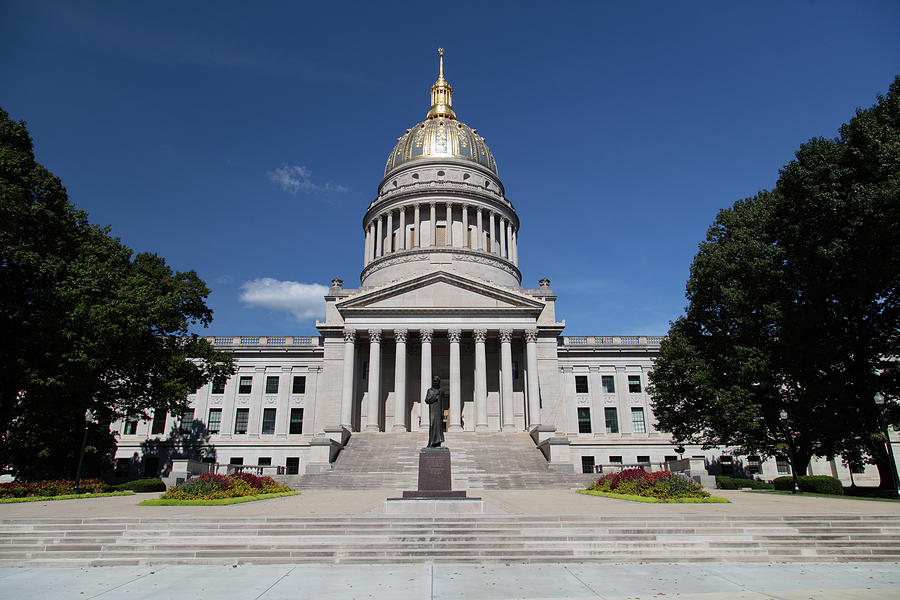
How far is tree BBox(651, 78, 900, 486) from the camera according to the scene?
2522 centimetres

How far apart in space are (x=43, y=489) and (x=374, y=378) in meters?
23.9

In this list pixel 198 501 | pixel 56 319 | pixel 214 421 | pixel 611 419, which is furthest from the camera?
pixel 611 419

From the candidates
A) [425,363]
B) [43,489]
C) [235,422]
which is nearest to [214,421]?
[235,422]

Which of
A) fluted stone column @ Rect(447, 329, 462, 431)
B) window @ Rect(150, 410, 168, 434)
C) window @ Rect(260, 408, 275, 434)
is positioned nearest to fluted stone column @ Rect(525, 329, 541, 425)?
fluted stone column @ Rect(447, 329, 462, 431)

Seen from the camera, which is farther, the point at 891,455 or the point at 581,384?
the point at 581,384

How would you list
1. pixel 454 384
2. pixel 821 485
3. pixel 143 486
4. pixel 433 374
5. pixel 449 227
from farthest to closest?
pixel 449 227 < pixel 433 374 < pixel 454 384 < pixel 143 486 < pixel 821 485

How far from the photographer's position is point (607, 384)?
5744 cm

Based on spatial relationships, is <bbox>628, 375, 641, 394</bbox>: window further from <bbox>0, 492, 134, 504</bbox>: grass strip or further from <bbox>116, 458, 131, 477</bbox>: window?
<bbox>116, 458, 131, 477</bbox>: window

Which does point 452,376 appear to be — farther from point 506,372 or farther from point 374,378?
point 374,378

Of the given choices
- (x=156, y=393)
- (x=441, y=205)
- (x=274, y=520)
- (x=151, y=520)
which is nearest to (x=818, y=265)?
(x=274, y=520)

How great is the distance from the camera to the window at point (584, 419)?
5569cm

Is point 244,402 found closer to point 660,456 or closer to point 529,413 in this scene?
point 529,413

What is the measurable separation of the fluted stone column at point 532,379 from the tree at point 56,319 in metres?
25.8

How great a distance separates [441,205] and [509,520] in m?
56.0
